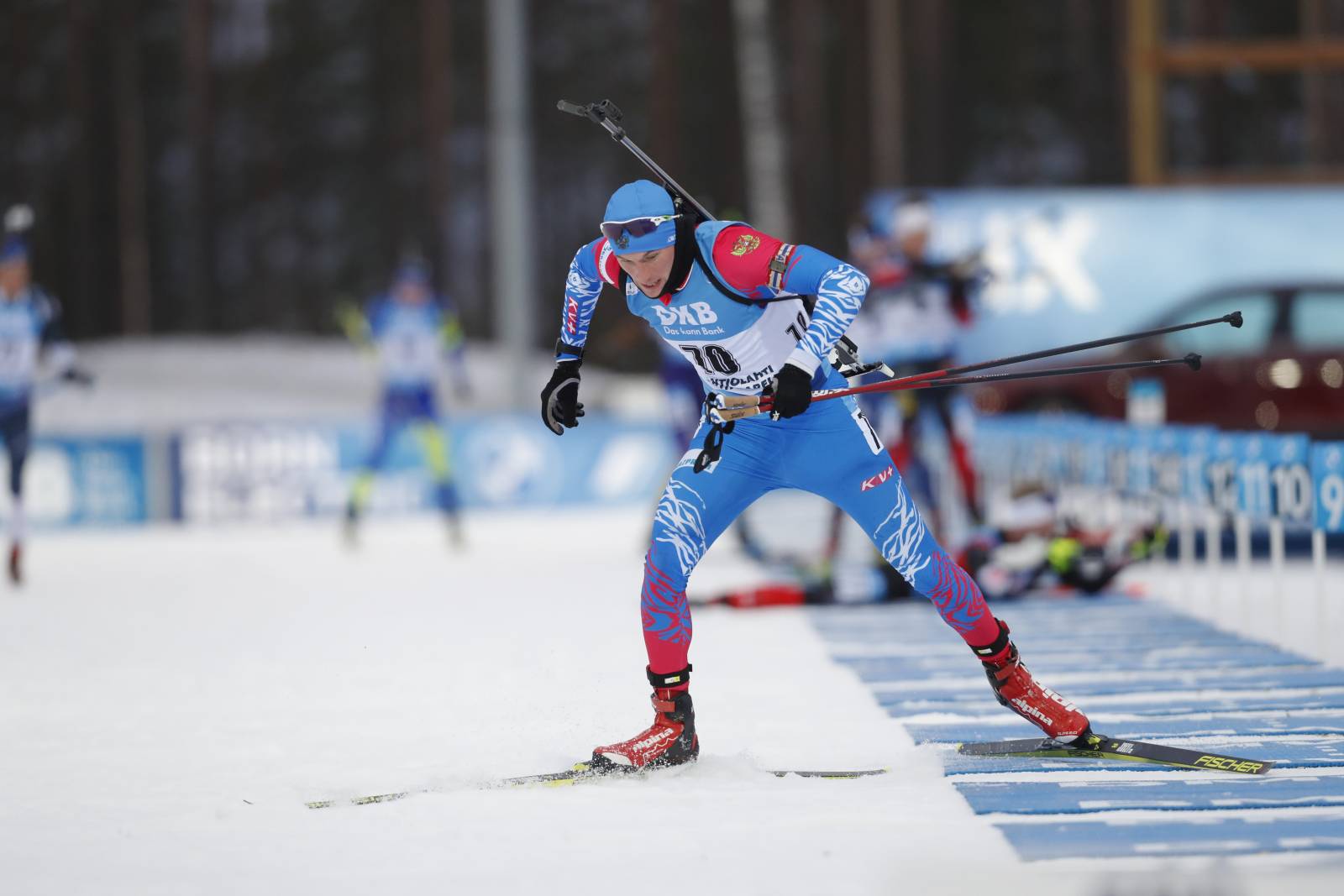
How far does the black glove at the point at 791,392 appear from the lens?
16.7 ft

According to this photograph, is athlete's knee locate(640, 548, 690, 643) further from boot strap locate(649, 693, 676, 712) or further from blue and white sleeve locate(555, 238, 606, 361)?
blue and white sleeve locate(555, 238, 606, 361)

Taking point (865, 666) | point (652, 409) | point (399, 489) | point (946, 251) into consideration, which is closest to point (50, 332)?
point (399, 489)

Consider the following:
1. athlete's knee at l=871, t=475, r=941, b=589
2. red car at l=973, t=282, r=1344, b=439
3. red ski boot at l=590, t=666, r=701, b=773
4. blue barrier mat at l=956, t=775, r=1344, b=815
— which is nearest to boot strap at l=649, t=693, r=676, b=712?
red ski boot at l=590, t=666, r=701, b=773

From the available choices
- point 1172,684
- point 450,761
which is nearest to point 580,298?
point 450,761

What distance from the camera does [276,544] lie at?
48.8ft

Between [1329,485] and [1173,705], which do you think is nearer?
[1173,705]

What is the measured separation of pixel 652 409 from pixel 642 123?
58.5 ft

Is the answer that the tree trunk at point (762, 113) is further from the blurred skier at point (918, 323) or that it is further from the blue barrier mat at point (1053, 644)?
the blue barrier mat at point (1053, 644)

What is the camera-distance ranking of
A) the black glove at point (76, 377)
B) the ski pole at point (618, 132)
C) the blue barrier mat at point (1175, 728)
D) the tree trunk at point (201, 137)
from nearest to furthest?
the ski pole at point (618, 132), the blue barrier mat at point (1175, 728), the black glove at point (76, 377), the tree trunk at point (201, 137)

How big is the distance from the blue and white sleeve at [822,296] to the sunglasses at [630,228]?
1.48 feet

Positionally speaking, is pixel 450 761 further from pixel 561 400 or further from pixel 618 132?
pixel 618 132

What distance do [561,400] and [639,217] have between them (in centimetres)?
81

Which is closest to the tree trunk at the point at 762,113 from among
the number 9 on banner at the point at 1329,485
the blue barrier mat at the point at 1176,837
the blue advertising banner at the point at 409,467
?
the blue advertising banner at the point at 409,467

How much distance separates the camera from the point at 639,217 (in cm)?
523
